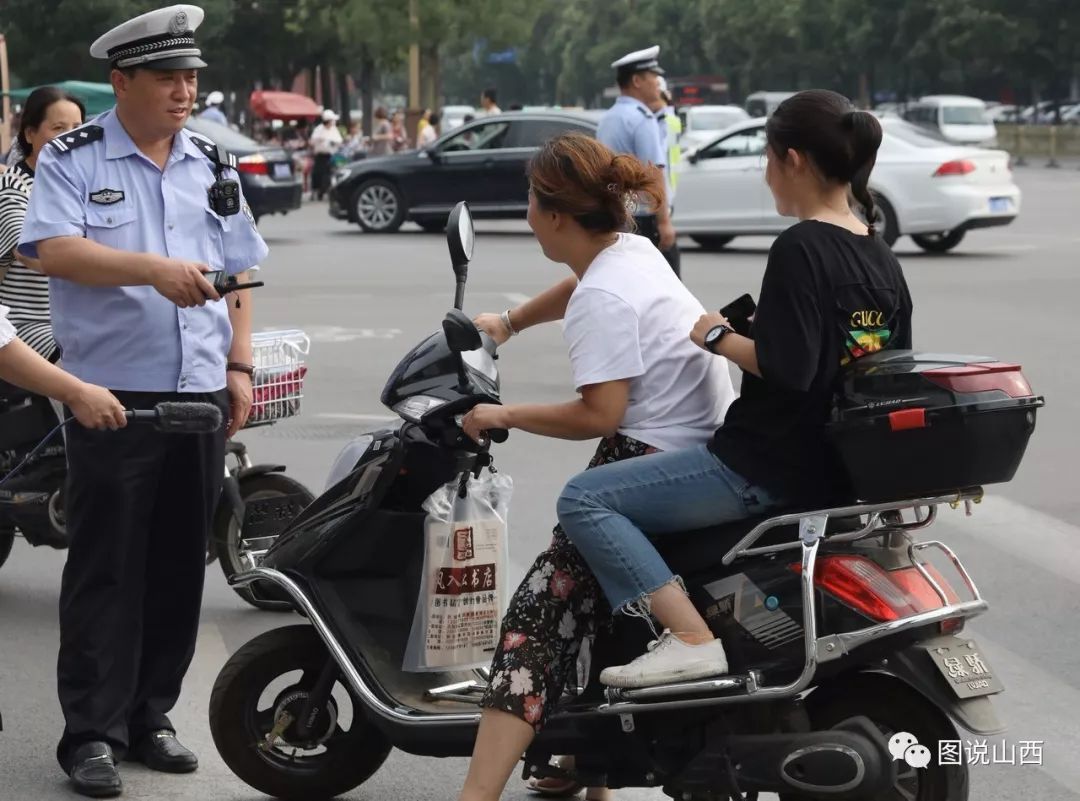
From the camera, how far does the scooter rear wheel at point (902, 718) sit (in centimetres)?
380

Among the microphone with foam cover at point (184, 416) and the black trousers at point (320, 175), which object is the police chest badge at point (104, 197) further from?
the black trousers at point (320, 175)

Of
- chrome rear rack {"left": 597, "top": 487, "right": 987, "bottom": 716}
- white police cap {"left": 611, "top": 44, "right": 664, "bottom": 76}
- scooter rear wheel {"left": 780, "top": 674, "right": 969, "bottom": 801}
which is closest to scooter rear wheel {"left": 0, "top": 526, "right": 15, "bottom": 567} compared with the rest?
chrome rear rack {"left": 597, "top": 487, "right": 987, "bottom": 716}

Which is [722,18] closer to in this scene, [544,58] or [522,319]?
[544,58]

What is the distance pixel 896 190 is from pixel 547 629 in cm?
1549

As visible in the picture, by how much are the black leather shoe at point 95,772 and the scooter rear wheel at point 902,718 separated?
1.86 metres

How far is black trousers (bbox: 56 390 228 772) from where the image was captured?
479 centimetres

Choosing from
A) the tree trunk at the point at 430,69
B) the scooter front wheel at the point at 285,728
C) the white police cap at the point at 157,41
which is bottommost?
the tree trunk at the point at 430,69

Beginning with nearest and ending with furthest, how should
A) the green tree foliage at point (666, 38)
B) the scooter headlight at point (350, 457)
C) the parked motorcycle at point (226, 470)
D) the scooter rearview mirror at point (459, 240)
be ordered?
the scooter rearview mirror at point (459, 240) → the scooter headlight at point (350, 457) → the parked motorcycle at point (226, 470) → the green tree foliage at point (666, 38)

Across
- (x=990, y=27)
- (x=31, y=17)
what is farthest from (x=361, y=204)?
(x=990, y=27)

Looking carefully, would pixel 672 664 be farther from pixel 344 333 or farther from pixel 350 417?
pixel 344 333

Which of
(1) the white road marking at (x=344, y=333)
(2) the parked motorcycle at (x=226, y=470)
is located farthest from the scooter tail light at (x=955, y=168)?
(2) the parked motorcycle at (x=226, y=470)

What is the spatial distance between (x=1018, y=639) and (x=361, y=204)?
1890 centimetres

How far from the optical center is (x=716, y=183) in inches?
792

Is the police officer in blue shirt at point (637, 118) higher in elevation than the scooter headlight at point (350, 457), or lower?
lower
